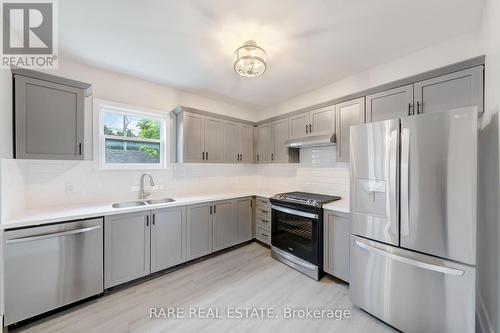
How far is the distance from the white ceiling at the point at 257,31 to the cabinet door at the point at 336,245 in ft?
6.34

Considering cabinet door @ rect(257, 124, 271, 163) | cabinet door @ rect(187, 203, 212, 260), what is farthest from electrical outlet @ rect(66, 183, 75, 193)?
cabinet door @ rect(257, 124, 271, 163)

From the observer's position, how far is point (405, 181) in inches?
66.0

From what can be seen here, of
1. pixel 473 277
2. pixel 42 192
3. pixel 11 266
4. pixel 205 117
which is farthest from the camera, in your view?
pixel 205 117

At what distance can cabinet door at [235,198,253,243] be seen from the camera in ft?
11.2

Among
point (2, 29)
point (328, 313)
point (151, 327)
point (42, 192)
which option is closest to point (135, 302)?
point (151, 327)

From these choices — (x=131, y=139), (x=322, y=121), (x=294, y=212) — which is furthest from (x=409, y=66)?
(x=131, y=139)

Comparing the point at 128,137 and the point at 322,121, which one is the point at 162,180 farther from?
the point at 322,121

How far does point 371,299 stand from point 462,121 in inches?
67.1

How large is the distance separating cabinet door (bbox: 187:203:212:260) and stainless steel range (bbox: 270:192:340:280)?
100 cm

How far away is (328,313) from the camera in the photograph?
6.42ft

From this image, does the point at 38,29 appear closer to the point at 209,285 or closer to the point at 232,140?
the point at 232,140

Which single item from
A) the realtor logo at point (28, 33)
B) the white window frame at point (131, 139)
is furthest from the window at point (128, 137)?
the realtor logo at point (28, 33)

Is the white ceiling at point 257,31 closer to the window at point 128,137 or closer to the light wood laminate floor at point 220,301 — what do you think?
the window at point 128,137

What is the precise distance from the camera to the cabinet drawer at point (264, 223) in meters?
3.38
